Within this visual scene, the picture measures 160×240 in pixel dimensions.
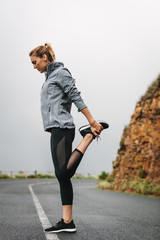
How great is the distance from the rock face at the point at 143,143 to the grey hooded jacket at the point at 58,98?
35.5 feet

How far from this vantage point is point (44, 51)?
4164mm

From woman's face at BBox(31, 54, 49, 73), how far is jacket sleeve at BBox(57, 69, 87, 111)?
0.26 metres

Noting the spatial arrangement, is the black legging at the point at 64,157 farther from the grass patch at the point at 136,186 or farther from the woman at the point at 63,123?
the grass patch at the point at 136,186

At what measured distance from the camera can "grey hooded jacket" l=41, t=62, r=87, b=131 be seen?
3979 mm

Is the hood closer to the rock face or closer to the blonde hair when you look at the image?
the blonde hair


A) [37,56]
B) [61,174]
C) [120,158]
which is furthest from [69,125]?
[120,158]

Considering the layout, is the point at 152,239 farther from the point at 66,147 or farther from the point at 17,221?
the point at 17,221

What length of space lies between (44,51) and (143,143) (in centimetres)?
1325

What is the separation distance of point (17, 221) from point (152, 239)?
6.98 feet

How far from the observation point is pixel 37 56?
13.7ft

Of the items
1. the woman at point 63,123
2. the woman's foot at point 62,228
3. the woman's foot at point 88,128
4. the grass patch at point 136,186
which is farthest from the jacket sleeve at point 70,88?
the grass patch at point 136,186

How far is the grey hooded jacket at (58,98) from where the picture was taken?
3.98 m

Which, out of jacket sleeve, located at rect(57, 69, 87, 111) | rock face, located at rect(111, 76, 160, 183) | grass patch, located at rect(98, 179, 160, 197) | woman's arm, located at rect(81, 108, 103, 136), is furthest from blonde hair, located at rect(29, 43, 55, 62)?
rock face, located at rect(111, 76, 160, 183)

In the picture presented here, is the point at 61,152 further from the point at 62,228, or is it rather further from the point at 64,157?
the point at 62,228
